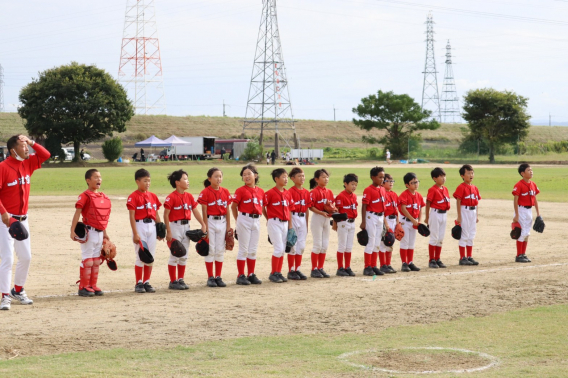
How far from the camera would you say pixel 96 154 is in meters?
74.2

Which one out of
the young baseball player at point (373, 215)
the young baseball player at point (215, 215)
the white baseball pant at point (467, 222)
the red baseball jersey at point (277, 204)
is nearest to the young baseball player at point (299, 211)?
the red baseball jersey at point (277, 204)

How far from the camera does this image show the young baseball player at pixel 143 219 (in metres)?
9.64

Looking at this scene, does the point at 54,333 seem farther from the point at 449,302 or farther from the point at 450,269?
the point at 450,269

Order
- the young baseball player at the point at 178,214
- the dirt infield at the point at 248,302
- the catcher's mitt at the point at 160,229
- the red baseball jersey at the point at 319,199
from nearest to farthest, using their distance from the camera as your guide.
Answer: the dirt infield at the point at 248,302 → the catcher's mitt at the point at 160,229 → the young baseball player at the point at 178,214 → the red baseball jersey at the point at 319,199

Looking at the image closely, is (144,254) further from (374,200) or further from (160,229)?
(374,200)

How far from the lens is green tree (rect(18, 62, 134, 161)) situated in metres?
59.5

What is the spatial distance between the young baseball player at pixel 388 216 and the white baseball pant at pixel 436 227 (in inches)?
31.9

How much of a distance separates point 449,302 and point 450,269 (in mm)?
2968

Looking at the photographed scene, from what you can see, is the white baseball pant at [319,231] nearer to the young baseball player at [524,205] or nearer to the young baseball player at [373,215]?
the young baseball player at [373,215]

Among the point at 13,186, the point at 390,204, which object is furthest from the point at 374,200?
the point at 13,186

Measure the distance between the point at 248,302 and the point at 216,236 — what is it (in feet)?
4.77

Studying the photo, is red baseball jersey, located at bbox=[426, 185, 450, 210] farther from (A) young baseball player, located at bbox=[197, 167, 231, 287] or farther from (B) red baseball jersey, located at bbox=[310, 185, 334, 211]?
(A) young baseball player, located at bbox=[197, 167, 231, 287]

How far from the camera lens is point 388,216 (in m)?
11.6

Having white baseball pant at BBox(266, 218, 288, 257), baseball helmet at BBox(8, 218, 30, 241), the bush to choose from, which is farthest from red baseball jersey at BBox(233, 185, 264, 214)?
the bush
